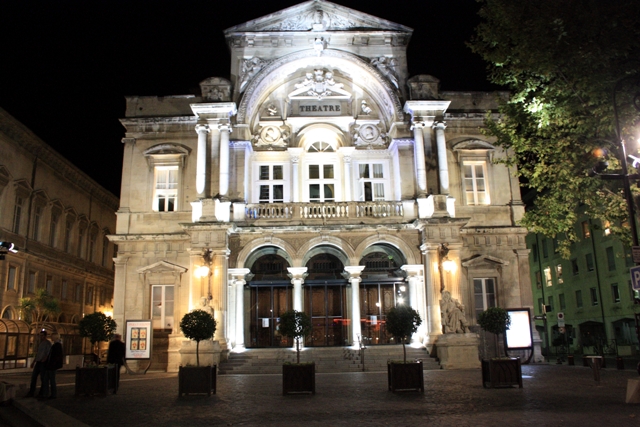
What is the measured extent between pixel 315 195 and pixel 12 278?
18309 millimetres

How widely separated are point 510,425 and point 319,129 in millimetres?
21814

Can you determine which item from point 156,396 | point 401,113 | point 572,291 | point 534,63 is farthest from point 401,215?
point 572,291

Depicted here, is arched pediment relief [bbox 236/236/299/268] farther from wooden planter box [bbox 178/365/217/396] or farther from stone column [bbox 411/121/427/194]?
wooden planter box [bbox 178/365/217/396]

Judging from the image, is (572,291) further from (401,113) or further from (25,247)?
(25,247)

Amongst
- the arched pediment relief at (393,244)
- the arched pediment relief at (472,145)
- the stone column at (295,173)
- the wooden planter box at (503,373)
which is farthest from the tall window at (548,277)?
the wooden planter box at (503,373)

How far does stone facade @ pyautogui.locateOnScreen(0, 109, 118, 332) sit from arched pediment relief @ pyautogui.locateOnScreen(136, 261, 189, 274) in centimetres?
844

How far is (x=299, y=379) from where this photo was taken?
15484 mm

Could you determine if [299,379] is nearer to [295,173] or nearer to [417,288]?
[417,288]

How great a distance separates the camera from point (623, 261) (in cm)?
4131

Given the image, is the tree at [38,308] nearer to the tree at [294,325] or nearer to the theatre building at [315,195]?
the theatre building at [315,195]

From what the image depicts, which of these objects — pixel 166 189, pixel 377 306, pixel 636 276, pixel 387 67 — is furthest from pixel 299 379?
pixel 387 67

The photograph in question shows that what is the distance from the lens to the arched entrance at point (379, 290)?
28844mm

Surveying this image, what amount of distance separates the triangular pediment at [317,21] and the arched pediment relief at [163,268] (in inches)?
469

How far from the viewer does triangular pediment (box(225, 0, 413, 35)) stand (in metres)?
29.8
